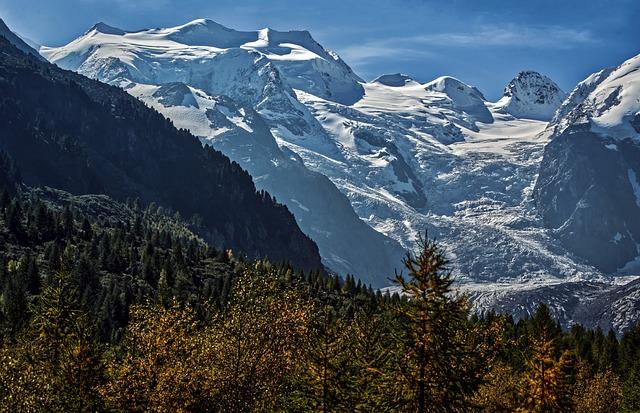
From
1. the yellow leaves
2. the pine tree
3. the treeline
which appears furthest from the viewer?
the yellow leaves

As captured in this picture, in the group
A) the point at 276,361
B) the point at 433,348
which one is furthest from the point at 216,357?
the point at 433,348

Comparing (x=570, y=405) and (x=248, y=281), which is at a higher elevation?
(x=248, y=281)

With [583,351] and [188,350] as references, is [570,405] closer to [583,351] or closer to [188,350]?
[188,350]

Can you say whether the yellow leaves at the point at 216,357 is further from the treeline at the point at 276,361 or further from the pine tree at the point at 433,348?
the pine tree at the point at 433,348

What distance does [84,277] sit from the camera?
Answer: 190625 millimetres

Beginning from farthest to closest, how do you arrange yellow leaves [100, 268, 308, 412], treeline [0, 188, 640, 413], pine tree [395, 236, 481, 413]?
yellow leaves [100, 268, 308, 412]
treeline [0, 188, 640, 413]
pine tree [395, 236, 481, 413]

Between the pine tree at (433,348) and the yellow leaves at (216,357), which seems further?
the yellow leaves at (216,357)

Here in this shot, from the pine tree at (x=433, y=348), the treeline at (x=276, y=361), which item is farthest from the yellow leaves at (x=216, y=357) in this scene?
the pine tree at (x=433, y=348)

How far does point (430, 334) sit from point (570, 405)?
18373 millimetres

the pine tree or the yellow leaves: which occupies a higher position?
the pine tree

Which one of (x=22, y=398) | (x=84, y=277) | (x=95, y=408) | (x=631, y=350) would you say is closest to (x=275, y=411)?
(x=95, y=408)

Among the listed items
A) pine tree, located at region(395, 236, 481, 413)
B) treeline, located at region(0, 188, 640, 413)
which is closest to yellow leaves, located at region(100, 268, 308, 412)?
treeline, located at region(0, 188, 640, 413)

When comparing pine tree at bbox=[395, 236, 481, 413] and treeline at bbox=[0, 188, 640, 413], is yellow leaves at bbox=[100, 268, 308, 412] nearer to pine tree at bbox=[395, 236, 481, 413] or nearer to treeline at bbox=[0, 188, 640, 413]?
treeline at bbox=[0, 188, 640, 413]

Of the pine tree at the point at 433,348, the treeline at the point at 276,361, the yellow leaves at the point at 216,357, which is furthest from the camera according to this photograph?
the yellow leaves at the point at 216,357
